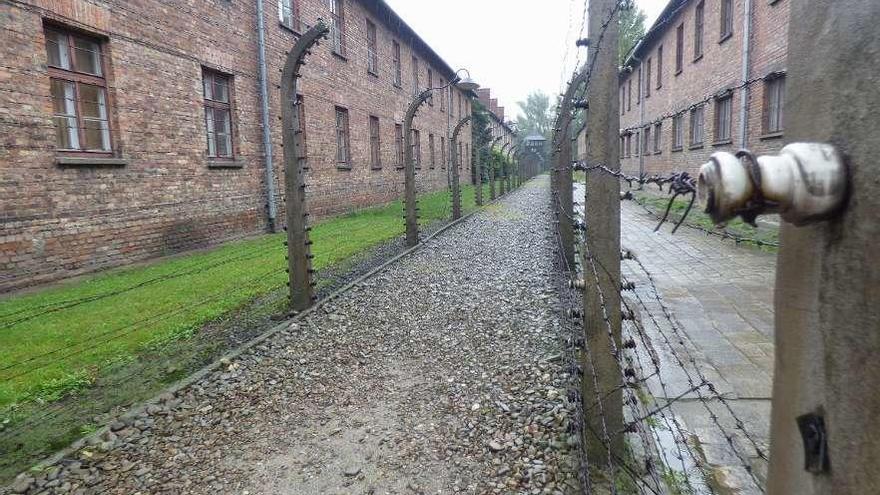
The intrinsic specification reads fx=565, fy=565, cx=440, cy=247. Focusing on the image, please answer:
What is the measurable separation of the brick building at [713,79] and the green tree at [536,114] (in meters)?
93.2

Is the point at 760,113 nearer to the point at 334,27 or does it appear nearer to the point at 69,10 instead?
the point at 334,27

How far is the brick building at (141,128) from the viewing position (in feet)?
25.5

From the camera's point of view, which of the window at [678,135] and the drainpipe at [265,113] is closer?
the drainpipe at [265,113]

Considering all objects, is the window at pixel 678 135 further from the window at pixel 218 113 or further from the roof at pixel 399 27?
the window at pixel 218 113

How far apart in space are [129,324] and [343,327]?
2.27 metres

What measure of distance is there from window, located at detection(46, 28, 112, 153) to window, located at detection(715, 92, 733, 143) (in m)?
14.2

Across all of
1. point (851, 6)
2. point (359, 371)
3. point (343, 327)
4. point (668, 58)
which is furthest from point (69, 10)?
point (668, 58)

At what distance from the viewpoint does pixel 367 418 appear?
4.00 metres

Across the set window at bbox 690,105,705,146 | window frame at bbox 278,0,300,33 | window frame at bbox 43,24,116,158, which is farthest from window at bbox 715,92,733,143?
window frame at bbox 43,24,116,158

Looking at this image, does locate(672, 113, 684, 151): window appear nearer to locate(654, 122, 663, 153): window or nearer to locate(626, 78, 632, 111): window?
locate(654, 122, 663, 153): window

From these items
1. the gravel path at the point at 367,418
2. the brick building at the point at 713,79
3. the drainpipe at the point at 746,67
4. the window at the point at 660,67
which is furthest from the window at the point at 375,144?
the gravel path at the point at 367,418

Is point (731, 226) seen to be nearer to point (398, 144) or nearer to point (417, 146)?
point (398, 144)

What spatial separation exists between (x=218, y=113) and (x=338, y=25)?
24.8 feet

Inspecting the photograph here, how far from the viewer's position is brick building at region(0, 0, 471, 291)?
25.5ft
